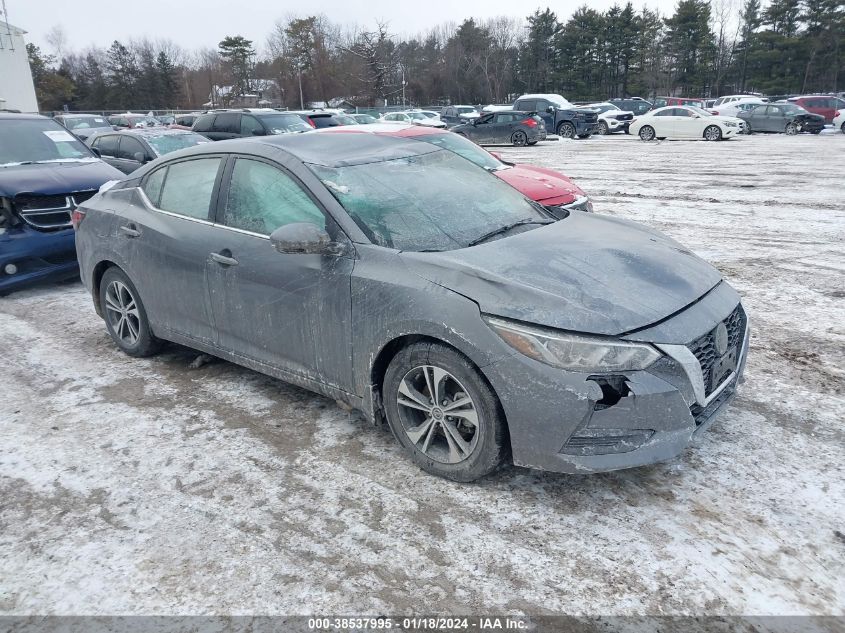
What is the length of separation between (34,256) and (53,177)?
3.34 feet

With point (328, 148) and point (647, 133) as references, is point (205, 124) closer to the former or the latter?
point (328, 148)

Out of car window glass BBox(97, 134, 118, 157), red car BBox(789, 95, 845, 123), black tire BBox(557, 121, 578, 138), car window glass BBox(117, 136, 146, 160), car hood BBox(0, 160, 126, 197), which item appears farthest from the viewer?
red car BBox(789, 95, 845, 123)

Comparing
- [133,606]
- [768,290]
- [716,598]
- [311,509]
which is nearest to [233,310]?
[311,509]

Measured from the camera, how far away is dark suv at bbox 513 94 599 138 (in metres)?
29.9

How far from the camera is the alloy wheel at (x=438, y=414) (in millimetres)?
3123

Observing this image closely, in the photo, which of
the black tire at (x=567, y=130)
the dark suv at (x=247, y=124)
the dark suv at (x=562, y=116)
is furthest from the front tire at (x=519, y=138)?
the dark suv at (x=247, y=124)

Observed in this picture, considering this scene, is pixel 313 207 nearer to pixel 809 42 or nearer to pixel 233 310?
pixel 233 310

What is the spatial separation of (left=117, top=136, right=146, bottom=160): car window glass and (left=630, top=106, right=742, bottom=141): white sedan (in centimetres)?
2329

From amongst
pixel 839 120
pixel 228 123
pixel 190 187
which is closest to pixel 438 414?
pixel 190 187

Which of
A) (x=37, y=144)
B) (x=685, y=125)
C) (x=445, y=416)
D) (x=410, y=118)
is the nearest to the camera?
(x=445, y=416)

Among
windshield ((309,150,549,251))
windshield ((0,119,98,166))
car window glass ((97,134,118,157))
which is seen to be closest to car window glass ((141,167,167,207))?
windshield ((309,150,549,251))

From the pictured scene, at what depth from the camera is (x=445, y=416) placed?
3.19 m

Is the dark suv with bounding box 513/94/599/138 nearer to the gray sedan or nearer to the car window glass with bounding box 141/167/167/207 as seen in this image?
the car window glass with bounding box 141/167/167/207

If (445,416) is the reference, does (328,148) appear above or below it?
above
